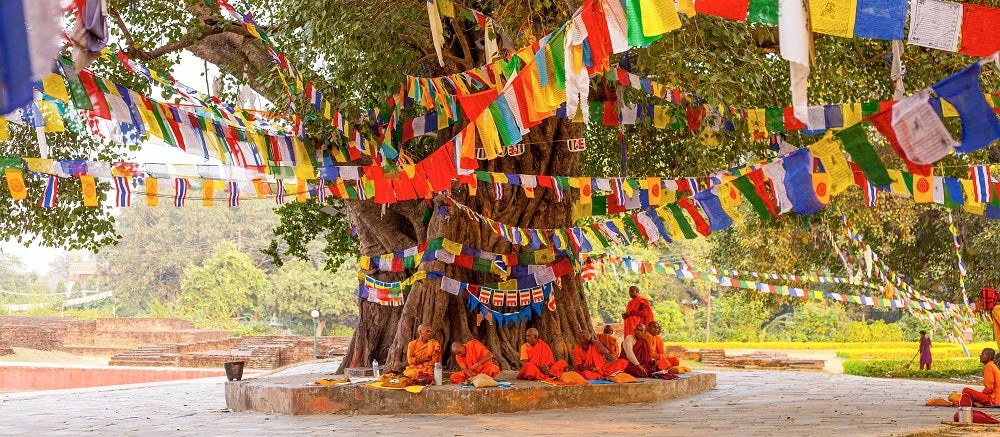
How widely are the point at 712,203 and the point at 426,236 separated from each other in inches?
208

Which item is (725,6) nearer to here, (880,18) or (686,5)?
(686,5)

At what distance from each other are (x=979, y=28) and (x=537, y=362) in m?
6.76

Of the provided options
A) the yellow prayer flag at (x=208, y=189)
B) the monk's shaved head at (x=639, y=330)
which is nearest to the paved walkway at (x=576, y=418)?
the monk's shaved head at (x=639, y=330)

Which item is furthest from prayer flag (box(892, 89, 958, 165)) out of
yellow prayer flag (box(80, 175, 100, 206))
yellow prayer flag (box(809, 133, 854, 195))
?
yellow prayer flag (box(80, 175, 100, 206))

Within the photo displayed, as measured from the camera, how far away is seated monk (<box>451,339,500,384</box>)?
11.4m

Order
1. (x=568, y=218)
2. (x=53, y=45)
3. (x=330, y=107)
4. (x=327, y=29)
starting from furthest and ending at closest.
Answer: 1. (x=568, y=218)
2. (x=330, y=107)
3. (x=327, y=29)
4. (x=53, y=45)

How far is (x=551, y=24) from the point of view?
1075cm

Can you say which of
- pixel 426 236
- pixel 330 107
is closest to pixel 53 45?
pixel 330 107

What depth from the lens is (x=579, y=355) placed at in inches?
491

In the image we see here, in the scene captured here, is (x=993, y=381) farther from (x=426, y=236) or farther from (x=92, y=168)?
(x=92, y=168)

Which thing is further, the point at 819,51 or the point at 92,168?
the point at 819,51

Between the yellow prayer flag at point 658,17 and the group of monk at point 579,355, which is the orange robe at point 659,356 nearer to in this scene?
the group of monk at point 579,355

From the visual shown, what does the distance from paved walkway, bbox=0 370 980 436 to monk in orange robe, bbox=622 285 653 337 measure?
1333 millimetres

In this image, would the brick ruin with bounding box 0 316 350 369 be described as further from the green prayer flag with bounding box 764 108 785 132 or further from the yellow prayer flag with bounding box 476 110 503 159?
the yellow prayer flag with bounding box 476 110 503 159
